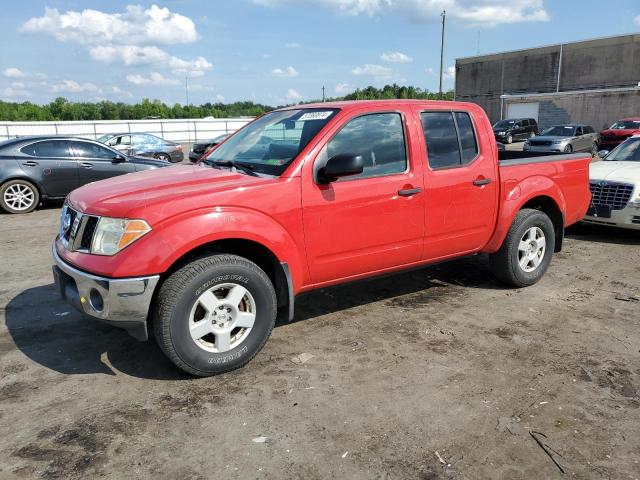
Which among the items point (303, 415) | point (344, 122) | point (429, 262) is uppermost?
point (344, 122)

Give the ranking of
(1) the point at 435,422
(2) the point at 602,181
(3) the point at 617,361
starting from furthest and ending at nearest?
(2) the point at 602,181 → (3) the point at 617,361 → (1) the point at 435,422

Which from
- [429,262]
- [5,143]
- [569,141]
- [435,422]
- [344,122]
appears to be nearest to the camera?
[435,422]

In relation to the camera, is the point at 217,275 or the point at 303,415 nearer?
the point at 303,415

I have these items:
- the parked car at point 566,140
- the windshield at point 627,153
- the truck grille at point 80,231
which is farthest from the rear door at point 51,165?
the parked car at point 566,140

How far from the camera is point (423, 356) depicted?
12.8ft

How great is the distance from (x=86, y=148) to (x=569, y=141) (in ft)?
63.7

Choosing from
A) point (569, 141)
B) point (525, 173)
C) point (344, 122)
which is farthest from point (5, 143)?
point (569, 141)

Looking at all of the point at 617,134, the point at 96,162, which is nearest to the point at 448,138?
the point at 96,162

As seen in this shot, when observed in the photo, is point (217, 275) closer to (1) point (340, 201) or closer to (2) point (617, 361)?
(1) point (340, 201)

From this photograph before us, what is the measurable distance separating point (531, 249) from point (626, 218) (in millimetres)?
2767

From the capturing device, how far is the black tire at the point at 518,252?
5.18 metres

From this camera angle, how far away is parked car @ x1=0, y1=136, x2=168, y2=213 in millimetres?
10203

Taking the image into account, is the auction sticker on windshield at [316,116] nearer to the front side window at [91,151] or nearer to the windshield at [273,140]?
the windshield at [273,140]

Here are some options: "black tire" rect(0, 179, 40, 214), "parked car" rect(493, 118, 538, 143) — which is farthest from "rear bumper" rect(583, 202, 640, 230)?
"parked car" rect(493, 118, 538, 143)
